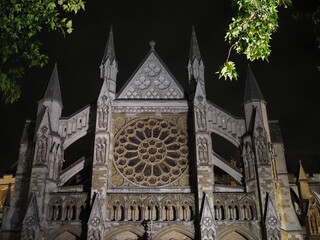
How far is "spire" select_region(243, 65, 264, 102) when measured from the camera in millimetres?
21500

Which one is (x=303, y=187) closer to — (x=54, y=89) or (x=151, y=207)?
(x=151, y=207)

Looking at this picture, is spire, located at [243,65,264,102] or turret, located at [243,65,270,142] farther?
spire, located at [243,65,264,102]

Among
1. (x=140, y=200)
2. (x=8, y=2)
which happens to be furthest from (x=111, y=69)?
(x=8, y=2)

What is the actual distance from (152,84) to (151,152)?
4.44 metres

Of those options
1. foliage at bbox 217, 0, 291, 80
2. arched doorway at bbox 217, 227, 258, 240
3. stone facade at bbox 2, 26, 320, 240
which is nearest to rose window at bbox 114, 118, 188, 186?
stone facade at bbox 2, 26, 320, 240

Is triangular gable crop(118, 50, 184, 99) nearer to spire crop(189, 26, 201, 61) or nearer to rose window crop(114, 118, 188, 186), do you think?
spire crop(189, 26, 201, 61)

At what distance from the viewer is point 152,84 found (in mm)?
22844

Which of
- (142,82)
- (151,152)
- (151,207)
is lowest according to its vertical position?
(151,207)

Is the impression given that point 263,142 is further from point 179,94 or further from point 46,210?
point 46,210

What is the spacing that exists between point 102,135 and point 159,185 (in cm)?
376

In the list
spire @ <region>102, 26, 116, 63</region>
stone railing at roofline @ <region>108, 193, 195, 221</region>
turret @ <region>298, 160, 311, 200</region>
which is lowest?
stone railing at roofline @ <region>108, 193, 195, 221</region>

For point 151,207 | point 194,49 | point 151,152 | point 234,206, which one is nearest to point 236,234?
point 234,206

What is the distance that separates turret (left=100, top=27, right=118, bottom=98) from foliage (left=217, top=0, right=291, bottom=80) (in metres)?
13.8

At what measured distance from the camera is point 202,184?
725 inches
